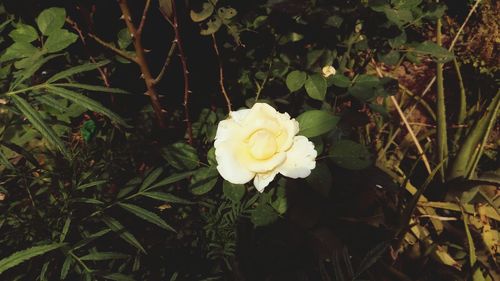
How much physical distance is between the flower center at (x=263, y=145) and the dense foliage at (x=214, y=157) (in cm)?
14

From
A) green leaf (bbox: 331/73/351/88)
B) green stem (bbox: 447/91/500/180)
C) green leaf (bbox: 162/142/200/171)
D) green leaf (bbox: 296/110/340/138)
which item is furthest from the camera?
green stem (bbox: 447/91/500/180)

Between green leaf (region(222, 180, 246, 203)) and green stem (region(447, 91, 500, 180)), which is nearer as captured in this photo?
green leaf (region(222, 180, 246, 203))

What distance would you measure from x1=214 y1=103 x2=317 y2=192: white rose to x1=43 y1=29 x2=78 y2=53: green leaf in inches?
19.8

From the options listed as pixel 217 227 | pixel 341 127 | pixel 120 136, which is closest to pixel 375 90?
pixel 341 127

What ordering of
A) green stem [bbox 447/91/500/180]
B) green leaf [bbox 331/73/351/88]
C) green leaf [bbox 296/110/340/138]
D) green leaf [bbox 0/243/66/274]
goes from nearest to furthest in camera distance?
green leaf [bbox 0/243/66/274] → green leaf [bbox 296/110/340/138] → green leaf [bbox 331/73/351/88] → green stem [bbox 447/91/500/180]

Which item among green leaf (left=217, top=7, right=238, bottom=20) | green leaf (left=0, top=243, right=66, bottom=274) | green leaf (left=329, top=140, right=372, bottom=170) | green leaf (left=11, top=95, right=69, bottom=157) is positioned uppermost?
green leaf (left=217, top=7, right=238, bottom=20)

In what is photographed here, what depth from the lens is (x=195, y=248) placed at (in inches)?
38.1

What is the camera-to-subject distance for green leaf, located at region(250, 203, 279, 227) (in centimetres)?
92

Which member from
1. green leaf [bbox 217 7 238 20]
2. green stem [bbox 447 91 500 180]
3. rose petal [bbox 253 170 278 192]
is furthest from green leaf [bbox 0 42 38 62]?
green stem [bbox 447 91 500 180]

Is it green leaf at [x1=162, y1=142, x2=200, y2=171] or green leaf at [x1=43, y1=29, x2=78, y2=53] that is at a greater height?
green leaf at [x1=43, y1=29, x2=78, y2=53]

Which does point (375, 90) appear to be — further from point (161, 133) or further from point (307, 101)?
point (161, 133)

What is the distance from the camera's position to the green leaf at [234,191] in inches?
34.5

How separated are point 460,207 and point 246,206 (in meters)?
0.84

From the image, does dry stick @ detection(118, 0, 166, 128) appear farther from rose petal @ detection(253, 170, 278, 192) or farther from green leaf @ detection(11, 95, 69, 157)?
rose petal @ detection(253, 170, 278, 192)
